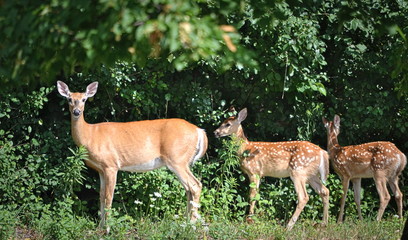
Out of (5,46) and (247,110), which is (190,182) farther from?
(5,46)

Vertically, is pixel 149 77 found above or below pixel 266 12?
below

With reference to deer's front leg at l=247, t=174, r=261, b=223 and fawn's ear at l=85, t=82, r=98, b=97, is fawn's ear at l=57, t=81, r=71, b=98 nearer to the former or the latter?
fawn's ear at l=85, t=82, r=98, b=97

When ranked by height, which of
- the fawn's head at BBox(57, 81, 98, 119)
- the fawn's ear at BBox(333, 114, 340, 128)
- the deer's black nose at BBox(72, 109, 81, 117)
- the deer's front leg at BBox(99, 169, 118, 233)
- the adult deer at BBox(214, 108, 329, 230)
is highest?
the fawn's head at BBox(57, 81, 98, 119)

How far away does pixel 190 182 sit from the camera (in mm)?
8617

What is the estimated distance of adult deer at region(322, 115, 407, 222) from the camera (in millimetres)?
9336

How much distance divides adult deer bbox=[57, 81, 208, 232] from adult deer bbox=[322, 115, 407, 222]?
1975 mm

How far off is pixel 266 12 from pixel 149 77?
15.1 ft

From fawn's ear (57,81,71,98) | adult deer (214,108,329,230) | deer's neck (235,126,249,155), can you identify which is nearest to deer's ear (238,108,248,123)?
adult deer (214,108,329,230)

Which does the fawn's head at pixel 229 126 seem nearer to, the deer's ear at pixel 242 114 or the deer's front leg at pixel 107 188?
the deer's ear at pixel 242 114

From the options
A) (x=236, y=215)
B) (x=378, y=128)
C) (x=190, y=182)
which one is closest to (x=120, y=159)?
(x=190, y=182)

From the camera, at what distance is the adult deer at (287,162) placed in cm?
902

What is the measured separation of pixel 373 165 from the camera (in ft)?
30.9

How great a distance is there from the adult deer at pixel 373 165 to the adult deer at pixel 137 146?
197 cm

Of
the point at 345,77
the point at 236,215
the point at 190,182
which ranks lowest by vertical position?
the point at 236,215
